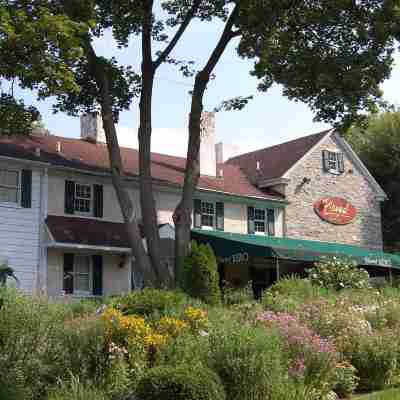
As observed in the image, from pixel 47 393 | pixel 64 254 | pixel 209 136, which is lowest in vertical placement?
pixel 47 393

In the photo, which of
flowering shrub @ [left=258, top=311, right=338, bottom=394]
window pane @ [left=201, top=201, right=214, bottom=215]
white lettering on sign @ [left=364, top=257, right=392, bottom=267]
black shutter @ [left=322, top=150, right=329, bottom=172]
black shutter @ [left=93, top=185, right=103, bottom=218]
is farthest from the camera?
black shutter @ [left=322, top=150, right=329, bottom=172]

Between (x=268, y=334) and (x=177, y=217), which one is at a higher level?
(x=177, y=217)

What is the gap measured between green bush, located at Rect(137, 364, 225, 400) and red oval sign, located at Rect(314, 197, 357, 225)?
2459cm

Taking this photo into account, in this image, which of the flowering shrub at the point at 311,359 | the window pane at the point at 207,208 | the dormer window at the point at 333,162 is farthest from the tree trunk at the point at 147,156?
the dormer window at the point at 333,162

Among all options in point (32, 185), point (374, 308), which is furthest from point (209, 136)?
point (374, 308)

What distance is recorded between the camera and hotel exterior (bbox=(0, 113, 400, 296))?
894 inches

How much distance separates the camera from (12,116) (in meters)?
18.8

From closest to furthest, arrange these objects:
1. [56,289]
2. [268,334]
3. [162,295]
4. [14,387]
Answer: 1. [14,387]
2. [268,334]
3. [162,295]
4. [56,289]

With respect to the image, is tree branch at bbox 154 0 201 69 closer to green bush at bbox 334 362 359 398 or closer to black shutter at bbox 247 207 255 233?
black shutter at bbox 247 207 255 233

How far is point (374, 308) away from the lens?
1362 cm

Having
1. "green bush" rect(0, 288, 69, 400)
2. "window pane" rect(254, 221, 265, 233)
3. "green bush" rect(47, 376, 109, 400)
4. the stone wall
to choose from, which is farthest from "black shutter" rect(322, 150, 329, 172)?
"green bush" rect(47, 376, 109, 400)

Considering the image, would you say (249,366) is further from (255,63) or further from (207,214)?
(207,214)

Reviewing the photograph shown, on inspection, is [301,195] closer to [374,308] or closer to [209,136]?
[209,136]

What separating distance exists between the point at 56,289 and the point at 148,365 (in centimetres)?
1367
